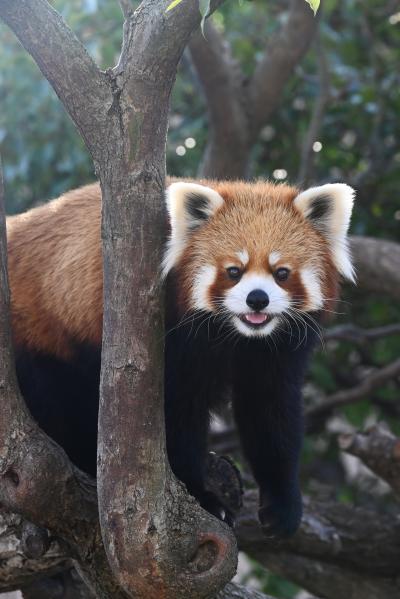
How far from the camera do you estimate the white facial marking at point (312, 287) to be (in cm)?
282

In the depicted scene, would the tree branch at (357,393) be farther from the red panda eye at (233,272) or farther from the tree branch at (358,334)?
the red panda eye at (233,272)

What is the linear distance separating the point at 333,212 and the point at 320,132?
2.96 meters

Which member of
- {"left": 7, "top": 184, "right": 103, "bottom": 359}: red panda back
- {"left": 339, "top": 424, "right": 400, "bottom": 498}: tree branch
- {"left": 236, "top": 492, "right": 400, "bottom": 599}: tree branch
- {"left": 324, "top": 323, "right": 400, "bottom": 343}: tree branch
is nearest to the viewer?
{"left": 7, "top": 184, "right": 103, "bottom": 359}: red panda back

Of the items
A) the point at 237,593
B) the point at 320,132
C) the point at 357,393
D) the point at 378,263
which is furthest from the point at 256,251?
the point at 320,132

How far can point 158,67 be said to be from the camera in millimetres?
2453

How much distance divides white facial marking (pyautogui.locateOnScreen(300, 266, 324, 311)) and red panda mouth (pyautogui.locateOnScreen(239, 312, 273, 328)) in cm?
17

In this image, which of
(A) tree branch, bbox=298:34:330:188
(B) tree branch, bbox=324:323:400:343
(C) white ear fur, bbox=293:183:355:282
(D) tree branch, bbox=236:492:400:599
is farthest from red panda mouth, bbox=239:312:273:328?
(B) tree branch, bbox=324:323:400:343

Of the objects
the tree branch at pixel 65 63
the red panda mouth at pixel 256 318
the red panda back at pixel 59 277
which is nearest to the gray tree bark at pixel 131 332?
the tree branch at pixel 65 63

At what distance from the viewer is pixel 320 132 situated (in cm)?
575

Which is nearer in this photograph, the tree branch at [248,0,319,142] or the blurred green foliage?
the tree branch at [248,0,319,142]

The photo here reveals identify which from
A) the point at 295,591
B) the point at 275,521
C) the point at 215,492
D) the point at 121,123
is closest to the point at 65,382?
the point at 215,492

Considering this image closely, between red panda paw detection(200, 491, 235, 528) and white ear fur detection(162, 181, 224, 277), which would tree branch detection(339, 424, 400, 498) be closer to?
red panda paw detection(200, 491, 235, 528)

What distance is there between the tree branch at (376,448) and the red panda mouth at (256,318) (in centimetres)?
129

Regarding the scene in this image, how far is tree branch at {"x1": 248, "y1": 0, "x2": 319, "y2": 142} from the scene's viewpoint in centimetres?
489
